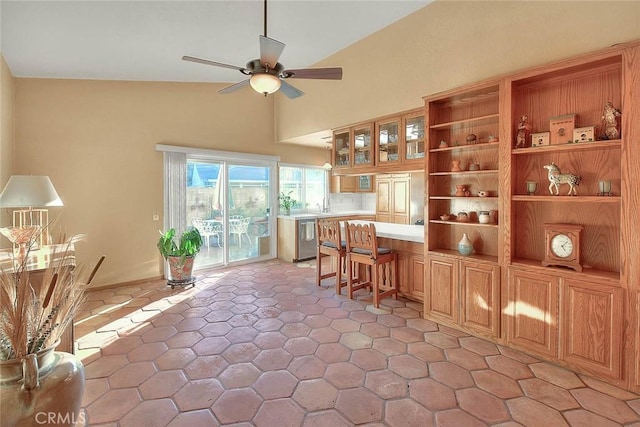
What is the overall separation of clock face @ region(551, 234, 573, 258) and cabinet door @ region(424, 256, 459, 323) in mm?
833

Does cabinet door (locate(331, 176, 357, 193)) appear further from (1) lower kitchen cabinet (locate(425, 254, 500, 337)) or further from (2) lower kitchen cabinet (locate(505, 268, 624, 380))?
(2) lower kitchen cabinet (locate(505, 268, 624, 380))

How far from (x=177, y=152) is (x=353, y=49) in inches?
127

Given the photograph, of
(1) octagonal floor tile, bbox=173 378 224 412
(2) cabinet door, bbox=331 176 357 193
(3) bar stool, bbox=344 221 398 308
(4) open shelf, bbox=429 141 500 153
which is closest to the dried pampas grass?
(1) octagonal floor tile, bbox=173 378 224 412

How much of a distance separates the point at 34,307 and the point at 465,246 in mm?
3218

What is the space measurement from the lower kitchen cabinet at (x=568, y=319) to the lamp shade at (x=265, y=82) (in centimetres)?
272

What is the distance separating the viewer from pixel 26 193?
2.65 meters

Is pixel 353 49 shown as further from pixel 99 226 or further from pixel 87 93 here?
pixel 99 226

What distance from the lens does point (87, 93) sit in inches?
161

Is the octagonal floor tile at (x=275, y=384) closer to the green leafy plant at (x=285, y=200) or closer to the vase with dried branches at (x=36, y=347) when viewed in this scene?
the vase with dried branches at (x=36, y=347)

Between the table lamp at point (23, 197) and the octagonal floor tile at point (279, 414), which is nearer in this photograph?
the octagonal floor tile at point (279, 414)

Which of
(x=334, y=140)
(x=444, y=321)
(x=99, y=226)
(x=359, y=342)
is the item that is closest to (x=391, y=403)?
(x=359, y=342)

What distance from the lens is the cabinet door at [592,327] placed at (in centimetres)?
214

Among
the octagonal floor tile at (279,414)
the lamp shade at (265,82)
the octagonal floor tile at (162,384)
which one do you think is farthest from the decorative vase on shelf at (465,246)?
the octagonal floor tile at (162,384)

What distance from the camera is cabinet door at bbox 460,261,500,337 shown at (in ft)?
9.11
